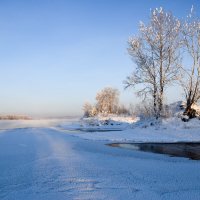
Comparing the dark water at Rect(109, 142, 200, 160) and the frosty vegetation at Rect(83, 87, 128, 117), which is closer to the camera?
the dark water at Rect(109, 142, 200, 160)

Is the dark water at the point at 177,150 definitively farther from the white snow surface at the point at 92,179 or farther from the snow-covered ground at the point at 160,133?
the snow-covered ground at the point at 160,133

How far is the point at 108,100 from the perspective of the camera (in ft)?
251

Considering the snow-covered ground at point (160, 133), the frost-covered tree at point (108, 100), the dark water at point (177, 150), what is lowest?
the dark water at point (177, 150)

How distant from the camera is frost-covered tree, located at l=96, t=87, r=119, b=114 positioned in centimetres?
7625

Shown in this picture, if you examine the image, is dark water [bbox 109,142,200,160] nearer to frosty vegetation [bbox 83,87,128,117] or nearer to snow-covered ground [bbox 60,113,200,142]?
snow-covered ground [bbox 60,113,200,142]

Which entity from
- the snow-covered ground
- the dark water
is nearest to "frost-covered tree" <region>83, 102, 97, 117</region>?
the snow-covered ground

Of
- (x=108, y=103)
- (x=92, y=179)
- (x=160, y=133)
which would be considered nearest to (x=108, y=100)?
(x=108, y=103)

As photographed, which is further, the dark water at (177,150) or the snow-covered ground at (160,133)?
the snow-covered ground at (160,133)

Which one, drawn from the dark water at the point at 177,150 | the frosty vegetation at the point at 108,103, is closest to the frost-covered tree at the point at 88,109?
the frosty vegetation at the point at 108,103

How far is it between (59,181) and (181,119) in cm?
1916

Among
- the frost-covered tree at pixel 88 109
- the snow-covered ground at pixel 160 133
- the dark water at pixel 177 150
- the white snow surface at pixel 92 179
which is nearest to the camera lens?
the white snow surface at pixel 92 179

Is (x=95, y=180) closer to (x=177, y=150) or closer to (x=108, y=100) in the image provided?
(x=177, y=150)

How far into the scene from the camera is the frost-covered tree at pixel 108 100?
76250 millimetres

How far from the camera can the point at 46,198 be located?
509cm
